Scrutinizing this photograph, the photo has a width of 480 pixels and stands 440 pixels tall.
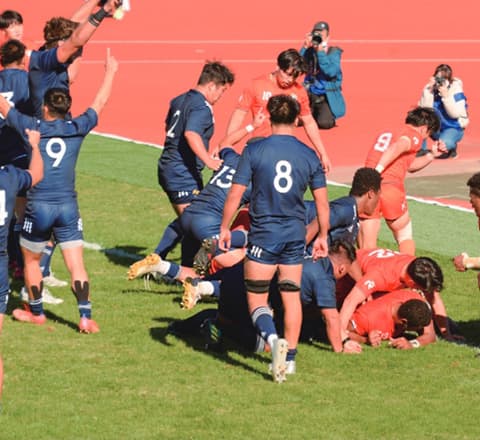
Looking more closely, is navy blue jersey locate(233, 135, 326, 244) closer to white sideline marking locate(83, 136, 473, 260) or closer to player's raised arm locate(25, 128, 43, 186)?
player's raised arm locate(25, 128, 43, 186)

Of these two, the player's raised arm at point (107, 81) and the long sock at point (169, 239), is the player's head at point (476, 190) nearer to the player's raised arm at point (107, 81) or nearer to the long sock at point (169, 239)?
the player's raised arm at point (107, 81)

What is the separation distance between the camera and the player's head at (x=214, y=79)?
1270 centimetres

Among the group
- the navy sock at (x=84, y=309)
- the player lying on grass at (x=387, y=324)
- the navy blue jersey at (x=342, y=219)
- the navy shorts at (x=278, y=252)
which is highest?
the navy blue jersey at (x=342, y=219)

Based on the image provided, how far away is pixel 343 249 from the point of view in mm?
10617

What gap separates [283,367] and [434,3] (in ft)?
121

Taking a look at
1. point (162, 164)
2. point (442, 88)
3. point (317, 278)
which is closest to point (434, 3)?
point (442, 88)

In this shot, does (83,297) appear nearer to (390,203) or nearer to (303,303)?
(303,303)

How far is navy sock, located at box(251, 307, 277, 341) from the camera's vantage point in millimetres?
9501

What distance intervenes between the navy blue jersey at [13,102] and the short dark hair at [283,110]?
10.2 ft

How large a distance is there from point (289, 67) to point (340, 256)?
3.32m

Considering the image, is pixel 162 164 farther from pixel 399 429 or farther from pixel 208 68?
pixel 399 429

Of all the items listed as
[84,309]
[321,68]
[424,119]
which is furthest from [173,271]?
[321,68]

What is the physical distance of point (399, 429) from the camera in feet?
27.9

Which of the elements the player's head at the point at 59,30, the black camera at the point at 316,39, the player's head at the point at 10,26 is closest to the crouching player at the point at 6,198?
the player's head at the point at 59,30
